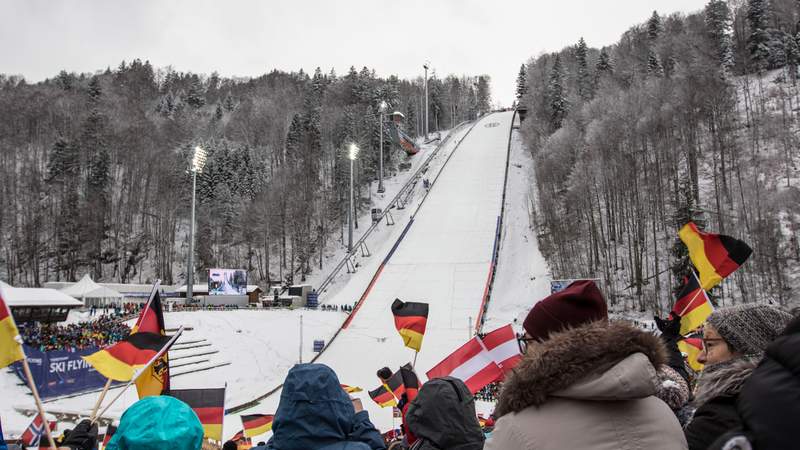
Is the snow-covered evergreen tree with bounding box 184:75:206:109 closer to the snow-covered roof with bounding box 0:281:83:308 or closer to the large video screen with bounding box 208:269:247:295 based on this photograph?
the large video screen with bounding box 208:269:247:295

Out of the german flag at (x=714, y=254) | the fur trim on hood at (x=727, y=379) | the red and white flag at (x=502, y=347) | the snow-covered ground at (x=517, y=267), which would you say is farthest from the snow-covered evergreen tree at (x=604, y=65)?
the fur trim on hood at (x=727, y=379)

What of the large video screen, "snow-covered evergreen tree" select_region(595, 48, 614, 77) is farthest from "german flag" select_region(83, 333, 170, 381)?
"snow-covered evergreen tree" select_region(595, 48, 614, 77)

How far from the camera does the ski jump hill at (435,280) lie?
62.2 feet

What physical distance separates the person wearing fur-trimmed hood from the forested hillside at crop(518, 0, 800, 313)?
2452 centimetres

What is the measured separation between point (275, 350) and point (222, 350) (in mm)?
2246

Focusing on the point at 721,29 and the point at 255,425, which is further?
the point at 721,29

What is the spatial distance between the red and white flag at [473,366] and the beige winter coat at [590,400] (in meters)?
4.41

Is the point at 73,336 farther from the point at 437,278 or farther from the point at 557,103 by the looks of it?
the point at 557,103

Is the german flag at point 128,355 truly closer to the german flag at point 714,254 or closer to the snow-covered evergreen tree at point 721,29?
the german flag at point 714,254

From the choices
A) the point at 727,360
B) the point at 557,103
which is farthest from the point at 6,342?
the point at 557,103

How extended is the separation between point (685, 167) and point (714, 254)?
1175 inches

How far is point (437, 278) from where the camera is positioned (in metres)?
28.0

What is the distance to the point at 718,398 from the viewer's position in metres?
1.44

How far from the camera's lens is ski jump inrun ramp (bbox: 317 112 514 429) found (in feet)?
63.3
